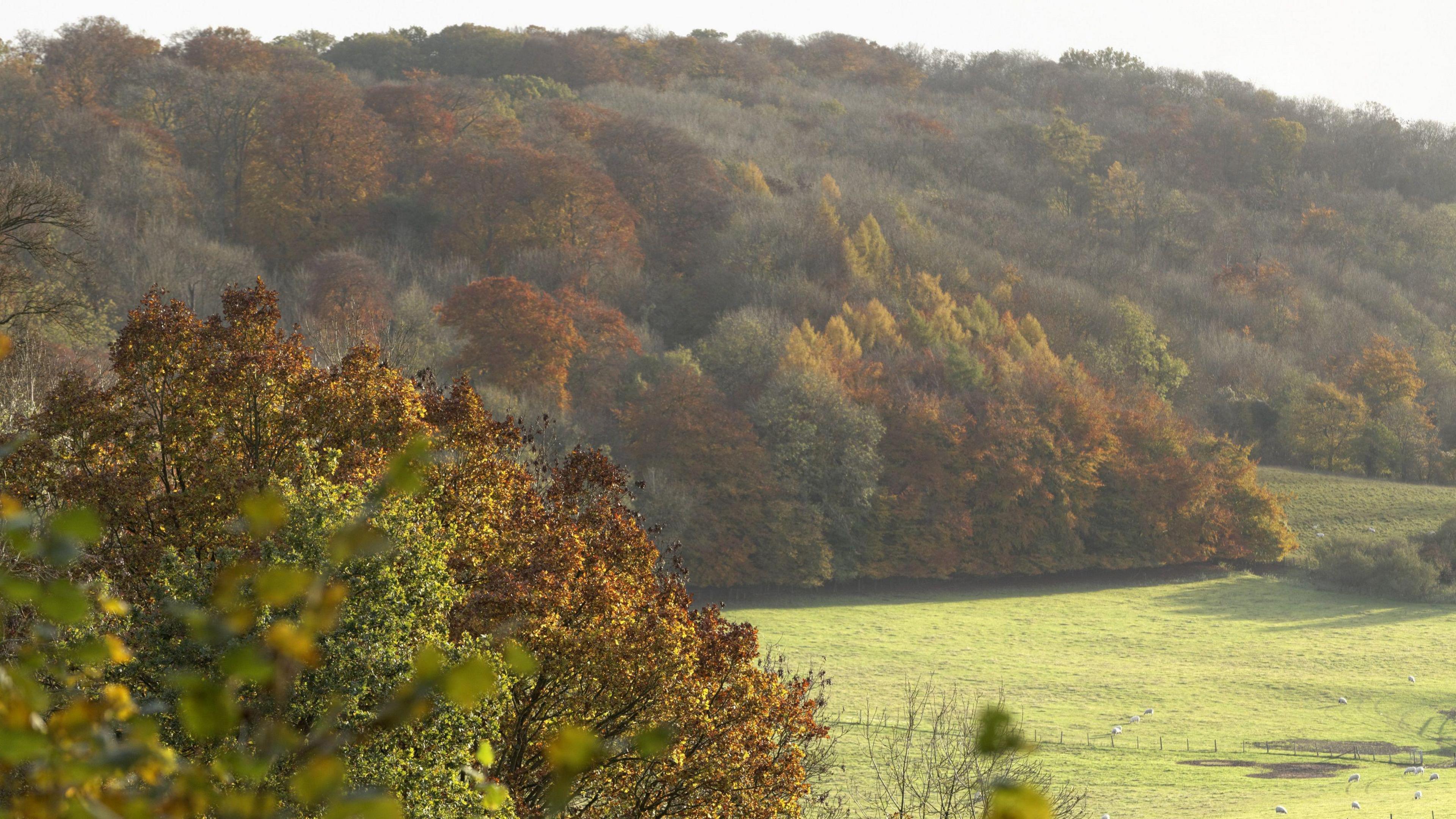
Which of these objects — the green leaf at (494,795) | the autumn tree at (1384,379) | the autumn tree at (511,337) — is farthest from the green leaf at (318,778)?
the autumn tree at (1384,379)

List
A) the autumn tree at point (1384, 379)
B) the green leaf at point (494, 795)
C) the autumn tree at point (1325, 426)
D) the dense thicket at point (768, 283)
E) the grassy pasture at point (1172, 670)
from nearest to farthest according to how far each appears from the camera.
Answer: the green leaf at point (494, 795) → the grassy pasture at point (1172, 670) → the dense thicket at point (768, 283) → the autumn tree at point (1325, 426) → the autumn tree at point (1384, 379)

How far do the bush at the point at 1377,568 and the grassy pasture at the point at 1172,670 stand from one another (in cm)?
153

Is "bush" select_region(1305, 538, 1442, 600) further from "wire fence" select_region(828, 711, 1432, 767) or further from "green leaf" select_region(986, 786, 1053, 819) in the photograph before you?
"green leaf" select_region(986, 786, 1053, 819)

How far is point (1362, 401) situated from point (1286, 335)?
40.3ft

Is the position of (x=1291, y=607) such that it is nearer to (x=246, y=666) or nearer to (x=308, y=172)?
(x=308, y=172)

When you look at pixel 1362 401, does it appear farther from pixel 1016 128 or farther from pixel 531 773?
pixel 531 773

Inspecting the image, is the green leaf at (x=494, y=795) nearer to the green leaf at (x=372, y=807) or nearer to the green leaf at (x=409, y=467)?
the green leaf at (x=372, y=807)

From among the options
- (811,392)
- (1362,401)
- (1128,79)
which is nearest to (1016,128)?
(1128,79)

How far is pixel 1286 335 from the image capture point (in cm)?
8450

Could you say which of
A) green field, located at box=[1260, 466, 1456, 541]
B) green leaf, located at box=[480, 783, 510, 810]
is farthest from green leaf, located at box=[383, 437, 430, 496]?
green field, located at box=[1260, 466, 1456, 541]

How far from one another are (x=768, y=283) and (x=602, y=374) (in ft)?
57.6

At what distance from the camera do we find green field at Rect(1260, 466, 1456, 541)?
2416 inches

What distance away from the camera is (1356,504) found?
64438 mm

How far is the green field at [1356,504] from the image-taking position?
61.4 metres
